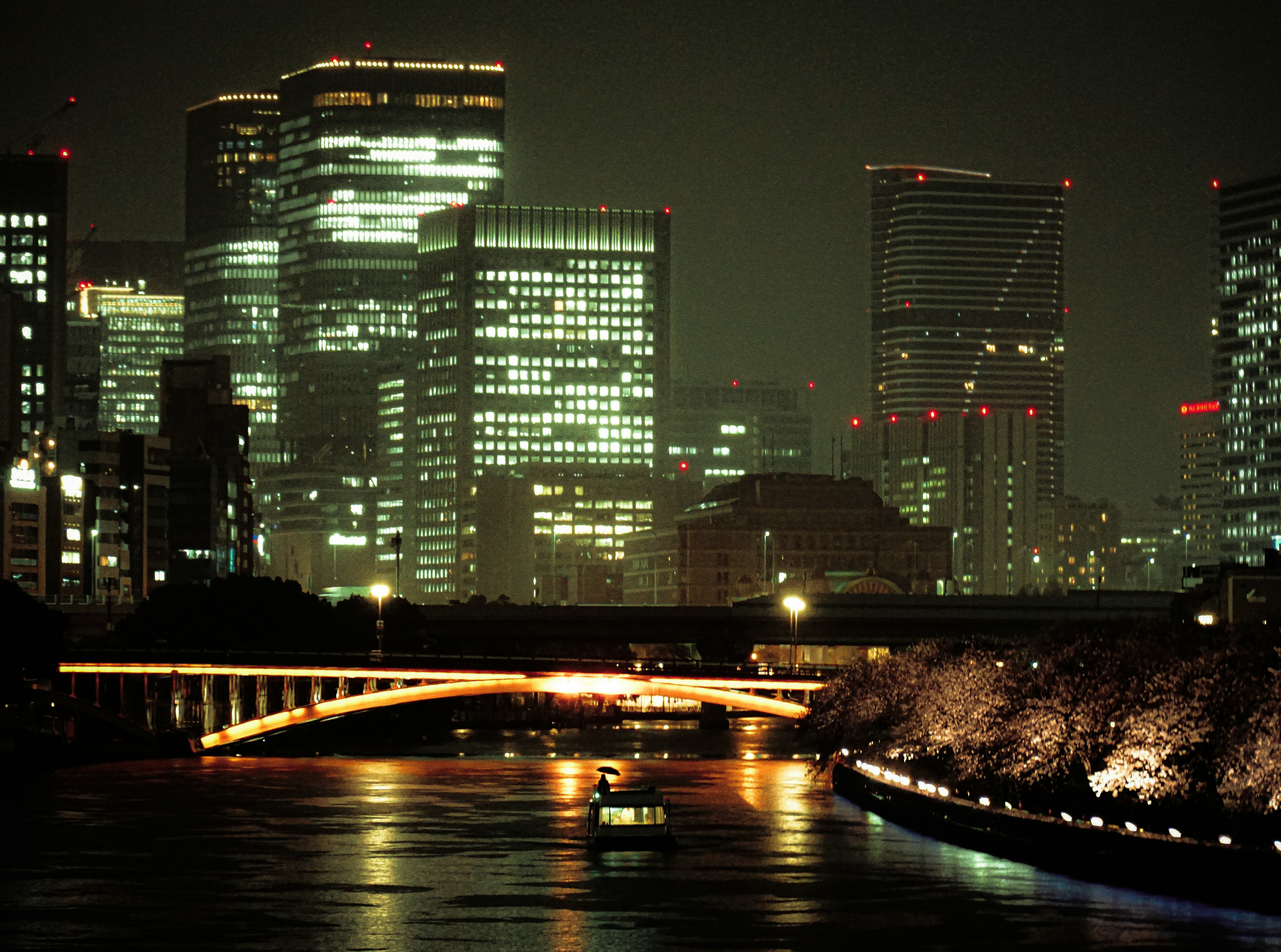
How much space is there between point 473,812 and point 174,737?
50.4 m

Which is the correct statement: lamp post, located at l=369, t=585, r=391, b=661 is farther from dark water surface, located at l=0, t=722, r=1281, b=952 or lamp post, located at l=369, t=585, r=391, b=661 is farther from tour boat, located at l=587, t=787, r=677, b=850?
Answer: tour boat, located at l=587, t=787, r=677, b=850

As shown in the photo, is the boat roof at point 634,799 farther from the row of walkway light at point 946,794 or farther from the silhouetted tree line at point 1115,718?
the silhouetted tree line at point 1115,718

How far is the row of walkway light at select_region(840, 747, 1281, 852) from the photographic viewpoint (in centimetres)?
7981

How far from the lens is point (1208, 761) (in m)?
85.2

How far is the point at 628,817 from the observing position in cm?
10338

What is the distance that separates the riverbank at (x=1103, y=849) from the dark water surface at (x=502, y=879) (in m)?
1.00

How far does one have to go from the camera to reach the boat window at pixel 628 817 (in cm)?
10306

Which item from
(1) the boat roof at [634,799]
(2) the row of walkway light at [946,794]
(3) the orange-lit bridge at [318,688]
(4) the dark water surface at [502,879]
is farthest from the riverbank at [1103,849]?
(3) the orange-lit bridge at [318,688]

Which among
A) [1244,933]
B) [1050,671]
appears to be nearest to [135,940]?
[1244,933]

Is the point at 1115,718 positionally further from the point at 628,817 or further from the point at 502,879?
the point at 502,879

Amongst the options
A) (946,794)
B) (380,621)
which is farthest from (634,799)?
(380,621)

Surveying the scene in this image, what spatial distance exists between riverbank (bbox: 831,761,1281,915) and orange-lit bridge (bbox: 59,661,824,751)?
49.1 m

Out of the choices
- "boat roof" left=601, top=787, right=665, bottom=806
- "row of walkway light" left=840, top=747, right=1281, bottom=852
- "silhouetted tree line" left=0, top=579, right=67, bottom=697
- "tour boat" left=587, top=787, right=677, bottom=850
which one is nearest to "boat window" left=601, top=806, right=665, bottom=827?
"tour boat" left=587, top=787, right=677, bottom=850

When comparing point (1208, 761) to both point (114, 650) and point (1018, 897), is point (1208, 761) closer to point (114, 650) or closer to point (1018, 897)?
point (1018, 897)
